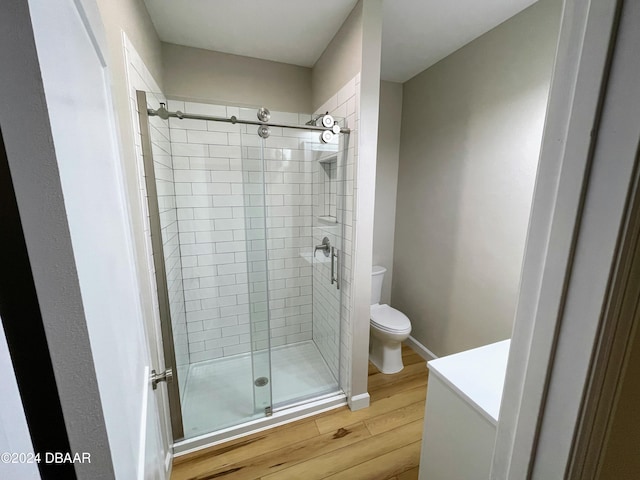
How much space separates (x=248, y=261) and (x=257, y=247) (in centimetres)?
19

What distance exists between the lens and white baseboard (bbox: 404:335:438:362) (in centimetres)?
227

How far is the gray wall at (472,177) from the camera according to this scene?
1.47m

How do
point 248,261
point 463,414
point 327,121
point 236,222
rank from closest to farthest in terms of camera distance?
point 463,414 < point 327,121 < point 248,261 < point 236,222

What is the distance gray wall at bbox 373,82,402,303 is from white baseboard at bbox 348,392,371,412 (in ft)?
3.63

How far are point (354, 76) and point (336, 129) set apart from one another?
315 millimetres

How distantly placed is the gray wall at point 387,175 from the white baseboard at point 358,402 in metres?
1.11

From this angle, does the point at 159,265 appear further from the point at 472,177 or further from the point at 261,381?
the point at 472,177

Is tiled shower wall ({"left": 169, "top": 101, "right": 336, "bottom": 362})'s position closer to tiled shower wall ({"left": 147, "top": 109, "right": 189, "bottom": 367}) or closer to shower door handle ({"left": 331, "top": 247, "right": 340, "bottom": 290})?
tiled shower wall ({"left": 147, "top": 109, "right": 189, "bottom": 367})

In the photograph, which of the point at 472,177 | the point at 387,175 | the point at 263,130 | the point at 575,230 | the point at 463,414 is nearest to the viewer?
A: the point at 575,230

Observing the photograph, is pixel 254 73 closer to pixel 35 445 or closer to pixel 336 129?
pixel 336 129

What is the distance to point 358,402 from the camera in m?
1.76

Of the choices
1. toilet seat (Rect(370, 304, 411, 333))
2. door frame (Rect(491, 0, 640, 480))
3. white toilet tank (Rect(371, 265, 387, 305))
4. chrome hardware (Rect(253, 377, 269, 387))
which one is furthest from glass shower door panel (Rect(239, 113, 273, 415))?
door frame (Rect(491, 0, 640, 480))

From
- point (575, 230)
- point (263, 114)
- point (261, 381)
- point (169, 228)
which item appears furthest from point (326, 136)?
point (261, 381)

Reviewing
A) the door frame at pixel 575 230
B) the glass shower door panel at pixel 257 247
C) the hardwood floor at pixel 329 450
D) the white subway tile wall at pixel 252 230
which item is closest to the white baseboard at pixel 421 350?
the hardwood floor at pixel 329 450
